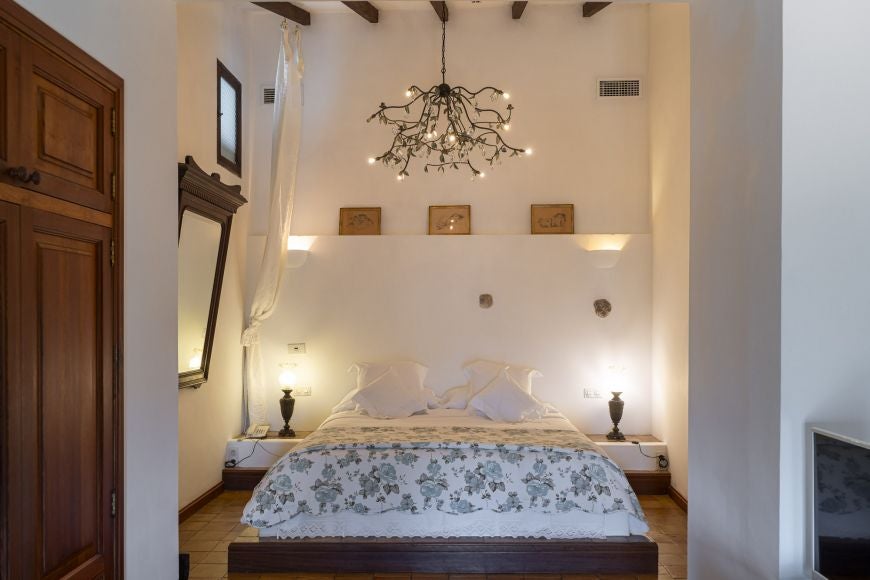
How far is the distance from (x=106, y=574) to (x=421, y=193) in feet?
15.2

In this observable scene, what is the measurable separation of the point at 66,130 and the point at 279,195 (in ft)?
12.3

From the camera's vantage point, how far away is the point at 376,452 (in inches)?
161

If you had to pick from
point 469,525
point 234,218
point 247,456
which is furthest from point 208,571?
point 234,218

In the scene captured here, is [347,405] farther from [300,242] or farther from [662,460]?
[662,460]

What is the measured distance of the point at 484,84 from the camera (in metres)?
6.17

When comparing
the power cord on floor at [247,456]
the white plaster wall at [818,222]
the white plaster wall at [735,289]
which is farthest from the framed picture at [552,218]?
the white plaster wall at [818,222]

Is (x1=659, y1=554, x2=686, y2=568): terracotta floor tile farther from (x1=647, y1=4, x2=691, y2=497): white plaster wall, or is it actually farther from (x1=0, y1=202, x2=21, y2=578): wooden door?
(x1=0, y1=202, x2=21, y2=578): wooden door

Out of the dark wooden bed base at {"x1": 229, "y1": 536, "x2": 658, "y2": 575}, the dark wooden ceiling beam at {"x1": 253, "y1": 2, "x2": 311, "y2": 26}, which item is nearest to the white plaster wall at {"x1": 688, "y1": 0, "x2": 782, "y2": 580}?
the dark wooden bed base at {"x1": 229, "y1": 536, "x2": 658, "y2": 575}

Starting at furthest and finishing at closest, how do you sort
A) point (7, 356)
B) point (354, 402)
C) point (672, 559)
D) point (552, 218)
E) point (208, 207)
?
point (552, 218) → point (354, 402) → point (208, 207) → point (672, 559) → point (7, 356)

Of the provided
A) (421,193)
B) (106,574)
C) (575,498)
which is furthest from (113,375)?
(421,193)

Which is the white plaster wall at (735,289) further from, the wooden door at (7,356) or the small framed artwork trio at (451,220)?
the small framed artwork trio at (451,220)

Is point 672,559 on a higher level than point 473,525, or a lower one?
lower

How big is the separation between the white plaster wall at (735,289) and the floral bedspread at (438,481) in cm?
147

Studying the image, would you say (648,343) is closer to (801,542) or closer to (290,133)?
(290,133)
